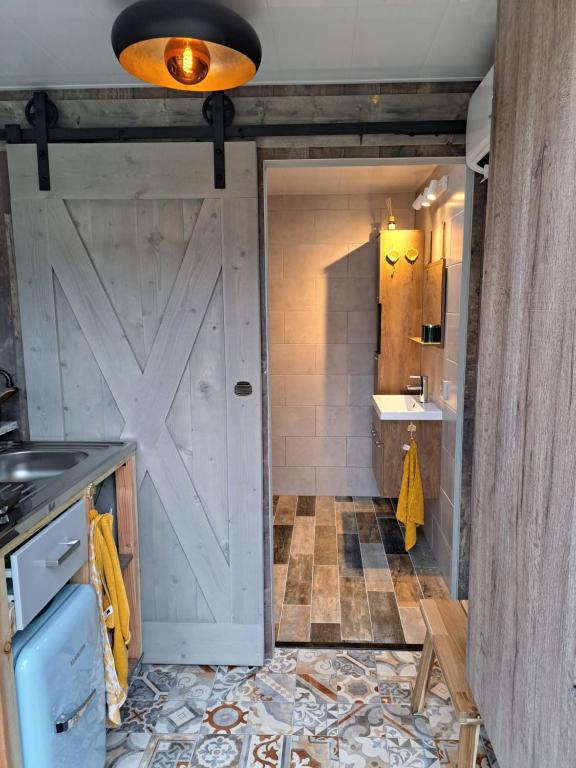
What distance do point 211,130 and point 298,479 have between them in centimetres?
304

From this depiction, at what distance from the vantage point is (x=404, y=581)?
123 inches

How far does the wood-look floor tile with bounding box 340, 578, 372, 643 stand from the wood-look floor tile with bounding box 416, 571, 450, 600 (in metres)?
0.35

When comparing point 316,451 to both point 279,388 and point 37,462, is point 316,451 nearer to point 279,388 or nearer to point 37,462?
point 279,388

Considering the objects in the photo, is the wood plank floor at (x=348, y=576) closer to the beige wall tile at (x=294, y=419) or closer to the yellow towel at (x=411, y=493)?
the yellow towel at (x=411, y=493)

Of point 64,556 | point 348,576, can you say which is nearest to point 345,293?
point 348,576

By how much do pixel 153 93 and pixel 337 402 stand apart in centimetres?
280

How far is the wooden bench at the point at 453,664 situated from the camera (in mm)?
1516

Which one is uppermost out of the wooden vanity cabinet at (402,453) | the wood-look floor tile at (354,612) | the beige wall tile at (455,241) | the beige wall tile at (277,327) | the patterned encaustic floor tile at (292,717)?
the beige wall tile at (455,241)

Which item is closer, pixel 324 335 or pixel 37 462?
pixel 37 462

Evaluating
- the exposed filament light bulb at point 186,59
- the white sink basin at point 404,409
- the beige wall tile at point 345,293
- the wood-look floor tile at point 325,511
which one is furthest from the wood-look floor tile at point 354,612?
the exposed filament light bulb at point 186,59

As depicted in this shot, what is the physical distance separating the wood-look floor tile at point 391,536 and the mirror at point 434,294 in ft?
4.65

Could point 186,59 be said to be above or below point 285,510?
above

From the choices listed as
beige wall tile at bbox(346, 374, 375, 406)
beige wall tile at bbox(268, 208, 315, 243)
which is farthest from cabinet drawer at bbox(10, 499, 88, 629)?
beige wall tile at bbox(268, 208, 315, 243)

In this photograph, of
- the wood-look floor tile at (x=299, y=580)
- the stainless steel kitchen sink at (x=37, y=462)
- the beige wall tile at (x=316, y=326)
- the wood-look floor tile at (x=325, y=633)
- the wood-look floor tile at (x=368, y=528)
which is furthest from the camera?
the beige wall tile at (x=316, y=326)
